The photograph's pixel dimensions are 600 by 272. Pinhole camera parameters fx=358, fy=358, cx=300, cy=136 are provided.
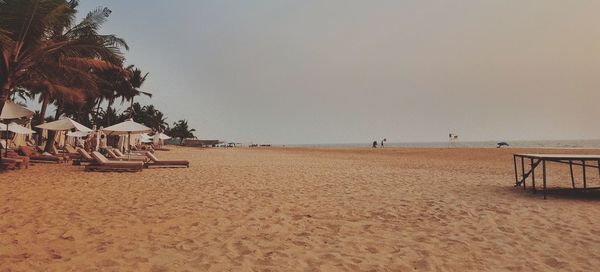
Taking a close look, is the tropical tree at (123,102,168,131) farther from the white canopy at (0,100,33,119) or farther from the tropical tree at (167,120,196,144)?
the white canopy at (0,100,33,119)

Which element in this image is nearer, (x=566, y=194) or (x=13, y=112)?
(x=566, y=194)

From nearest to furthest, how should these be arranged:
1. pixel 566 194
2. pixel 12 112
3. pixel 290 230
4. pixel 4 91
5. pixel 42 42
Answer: pixel 290 230, pixel 566 194, pixel 4 91, pixel 12 112, pixel 42 42

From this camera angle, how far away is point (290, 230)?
215 inches

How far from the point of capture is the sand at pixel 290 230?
404cm

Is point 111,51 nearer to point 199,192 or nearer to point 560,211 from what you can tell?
point 199,192

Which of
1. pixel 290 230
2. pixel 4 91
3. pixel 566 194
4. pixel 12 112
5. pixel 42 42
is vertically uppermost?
pixel 42 42

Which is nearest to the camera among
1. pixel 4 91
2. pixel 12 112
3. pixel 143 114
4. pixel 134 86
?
pixel 4 91

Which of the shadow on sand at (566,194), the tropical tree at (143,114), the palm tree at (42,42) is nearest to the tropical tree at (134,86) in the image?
the tropical tree at (143,114)

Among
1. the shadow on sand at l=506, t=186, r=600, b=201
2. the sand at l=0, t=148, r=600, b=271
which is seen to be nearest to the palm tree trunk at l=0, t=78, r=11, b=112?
the sand at l=0, t=148, r=600, b=271

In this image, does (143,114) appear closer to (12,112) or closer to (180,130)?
(180,130)

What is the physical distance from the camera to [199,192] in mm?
9023

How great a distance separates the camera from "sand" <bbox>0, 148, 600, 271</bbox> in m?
4.04

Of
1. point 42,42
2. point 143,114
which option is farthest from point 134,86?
point 42,42

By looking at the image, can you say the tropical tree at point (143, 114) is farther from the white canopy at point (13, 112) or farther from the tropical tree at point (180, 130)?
the white canopy at point (13, 112)
